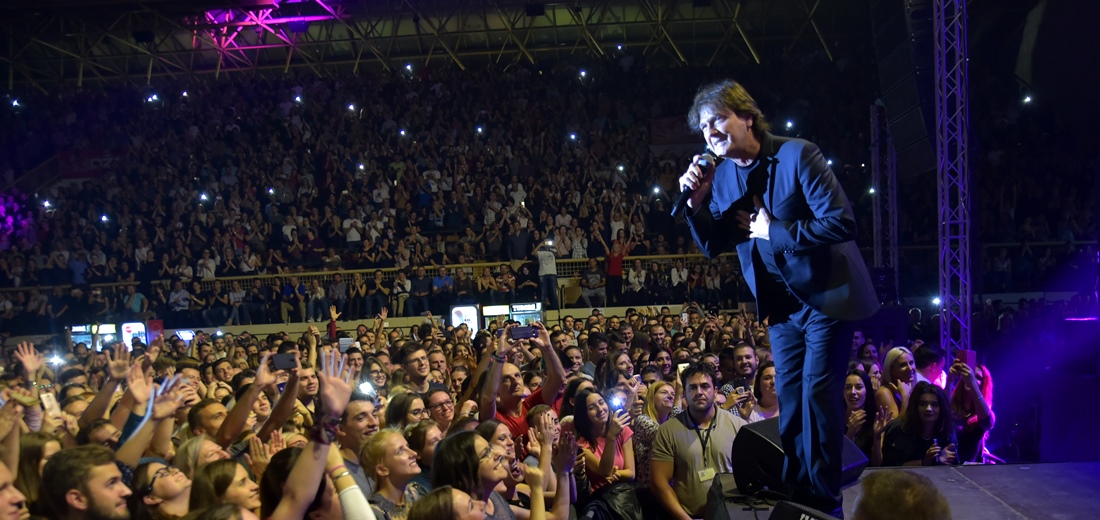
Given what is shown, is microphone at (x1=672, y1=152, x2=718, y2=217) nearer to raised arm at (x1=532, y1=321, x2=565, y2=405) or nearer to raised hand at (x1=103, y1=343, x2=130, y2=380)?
raised arm at (x1=532, y1=321, x2=565, y2=405)

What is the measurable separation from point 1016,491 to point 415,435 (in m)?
2.48

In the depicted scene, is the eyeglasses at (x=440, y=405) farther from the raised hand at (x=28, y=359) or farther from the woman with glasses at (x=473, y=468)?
the raised hand at (x=28, y=359)

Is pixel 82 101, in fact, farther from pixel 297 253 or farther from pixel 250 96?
pixel 297 253

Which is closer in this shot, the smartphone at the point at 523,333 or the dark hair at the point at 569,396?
the dark hair at the point at 569,396

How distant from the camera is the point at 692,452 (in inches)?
182

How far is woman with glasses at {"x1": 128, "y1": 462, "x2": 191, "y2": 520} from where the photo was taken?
3.26 meters

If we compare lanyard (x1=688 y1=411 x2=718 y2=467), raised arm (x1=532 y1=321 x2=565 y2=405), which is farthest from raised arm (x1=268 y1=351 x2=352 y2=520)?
raised arm (x1=532 y1=321 x2=565 y2=405)

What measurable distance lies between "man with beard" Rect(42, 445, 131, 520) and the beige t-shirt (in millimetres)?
2581

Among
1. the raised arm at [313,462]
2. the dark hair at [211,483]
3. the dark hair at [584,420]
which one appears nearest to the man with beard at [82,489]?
the dark hair at [211,483]

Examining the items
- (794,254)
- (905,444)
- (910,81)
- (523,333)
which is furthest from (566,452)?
(910,81)

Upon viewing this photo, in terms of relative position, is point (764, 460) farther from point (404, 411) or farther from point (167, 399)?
point (167, 399)

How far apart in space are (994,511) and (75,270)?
16.6 meters

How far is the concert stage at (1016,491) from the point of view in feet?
10.2

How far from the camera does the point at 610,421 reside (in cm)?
456
